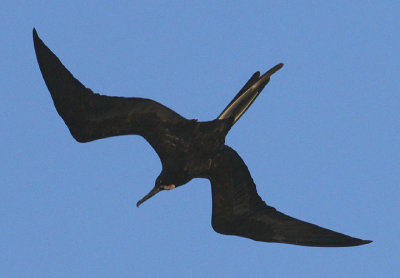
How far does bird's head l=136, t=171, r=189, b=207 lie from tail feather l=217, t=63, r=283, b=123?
3.56ft

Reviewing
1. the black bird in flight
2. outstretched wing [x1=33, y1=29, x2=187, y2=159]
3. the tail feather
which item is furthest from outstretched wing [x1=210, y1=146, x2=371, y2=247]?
outstretched wing [x1=33, y1=29, x2=187, y2=159]

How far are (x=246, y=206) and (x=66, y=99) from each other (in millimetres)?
3185

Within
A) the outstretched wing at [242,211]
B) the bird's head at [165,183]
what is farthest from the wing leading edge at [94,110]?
the outstretched wing at [242,211]

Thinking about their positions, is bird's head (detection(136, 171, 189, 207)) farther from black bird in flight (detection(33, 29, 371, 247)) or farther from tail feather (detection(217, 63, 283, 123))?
tail feather (detection(217, 63, 283, 123))

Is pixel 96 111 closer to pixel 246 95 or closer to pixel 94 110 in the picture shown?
pixel 94 110

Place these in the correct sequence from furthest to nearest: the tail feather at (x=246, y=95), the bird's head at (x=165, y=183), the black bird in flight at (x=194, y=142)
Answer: the tail feather at (x=246, y=95), the bird's head at (x=165, y=183), the black bird in flight at (x=194, y=142)

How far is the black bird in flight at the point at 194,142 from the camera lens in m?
14.3

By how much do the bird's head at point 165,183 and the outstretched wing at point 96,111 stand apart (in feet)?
1.29

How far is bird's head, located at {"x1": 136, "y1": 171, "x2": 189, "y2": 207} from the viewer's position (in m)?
14.7

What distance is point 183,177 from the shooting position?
14.7 meters

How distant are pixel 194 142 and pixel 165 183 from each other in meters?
0.73

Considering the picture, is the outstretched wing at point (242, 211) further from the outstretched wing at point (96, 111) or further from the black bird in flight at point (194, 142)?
the outstretched wing at point (96, 111)

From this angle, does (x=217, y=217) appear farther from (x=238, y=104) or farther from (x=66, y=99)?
(x=66, y=99)

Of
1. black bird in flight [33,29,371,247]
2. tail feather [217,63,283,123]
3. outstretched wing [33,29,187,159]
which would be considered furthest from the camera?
tail feather [217,63,283,123]
